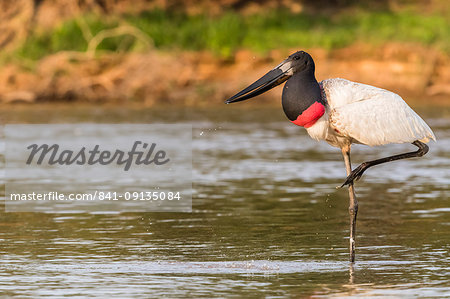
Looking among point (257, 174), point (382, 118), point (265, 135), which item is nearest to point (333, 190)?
point (257, 174)

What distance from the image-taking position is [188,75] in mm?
30016

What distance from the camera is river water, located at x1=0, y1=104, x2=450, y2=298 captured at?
8.41 meters

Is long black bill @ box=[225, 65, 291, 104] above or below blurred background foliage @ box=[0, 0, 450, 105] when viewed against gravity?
below

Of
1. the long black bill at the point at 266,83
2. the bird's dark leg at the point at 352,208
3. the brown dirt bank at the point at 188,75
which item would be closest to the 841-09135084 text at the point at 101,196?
the bird's dark leg at the point at 352,208

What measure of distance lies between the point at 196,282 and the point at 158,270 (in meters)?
0.62

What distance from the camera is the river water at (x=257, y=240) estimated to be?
8414 millimetres

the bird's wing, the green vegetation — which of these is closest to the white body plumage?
the bird's wing

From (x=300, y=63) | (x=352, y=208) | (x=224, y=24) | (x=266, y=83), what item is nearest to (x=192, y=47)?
(x=224, y=24)
